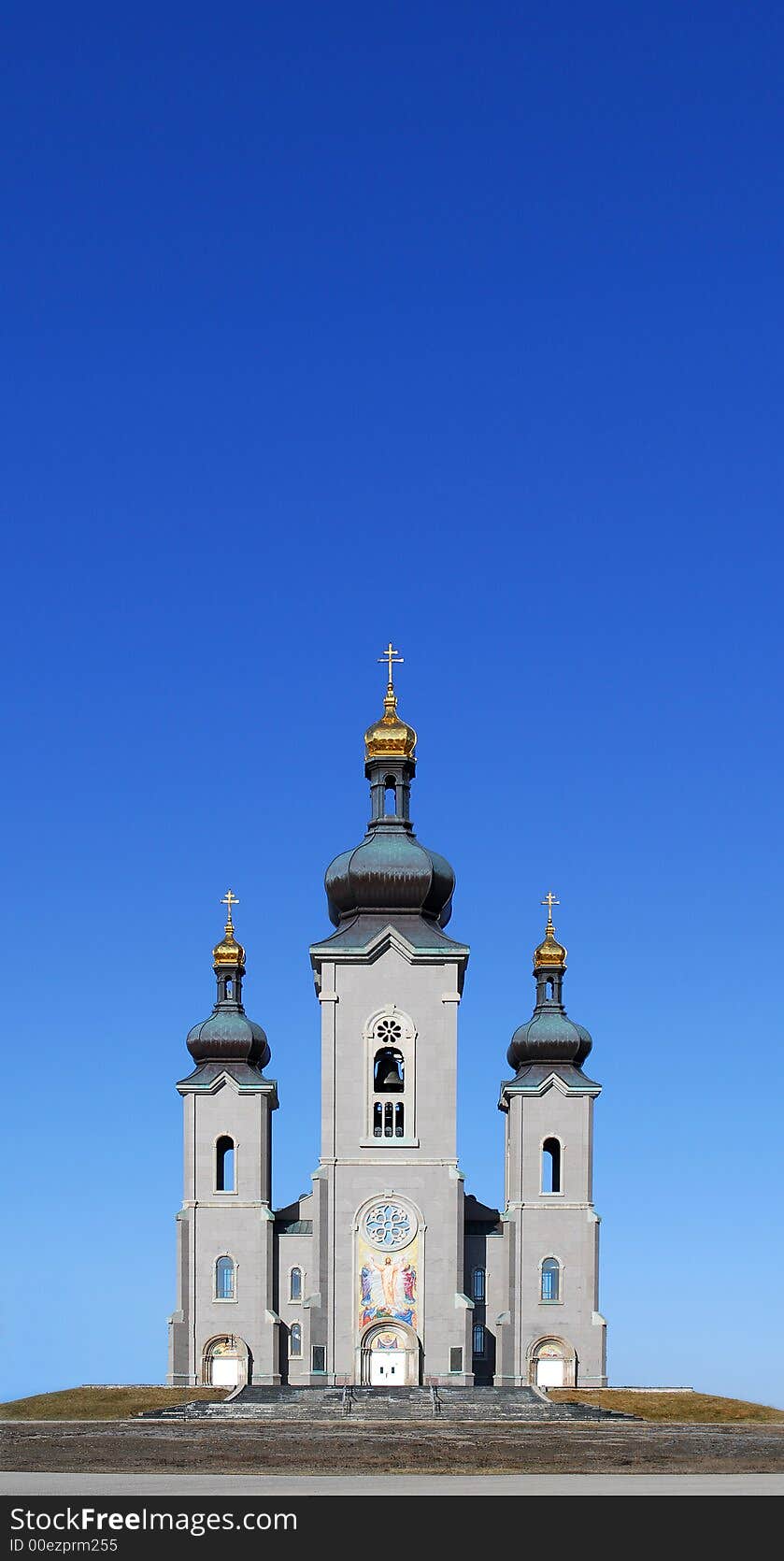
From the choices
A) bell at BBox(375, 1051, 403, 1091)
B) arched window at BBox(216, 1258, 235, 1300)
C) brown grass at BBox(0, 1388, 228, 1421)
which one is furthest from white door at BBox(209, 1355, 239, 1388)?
bell at BBox(375, 1051, 403, 1091)

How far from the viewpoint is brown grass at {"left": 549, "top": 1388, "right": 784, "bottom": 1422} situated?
51.3m

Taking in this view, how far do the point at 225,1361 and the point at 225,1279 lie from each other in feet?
8.47

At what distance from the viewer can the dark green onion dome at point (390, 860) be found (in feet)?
214

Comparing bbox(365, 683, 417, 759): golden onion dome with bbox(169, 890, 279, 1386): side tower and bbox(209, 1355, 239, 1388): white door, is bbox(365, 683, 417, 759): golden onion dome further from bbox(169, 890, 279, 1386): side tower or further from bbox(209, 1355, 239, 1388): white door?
bbox(209, 1355, 239, 1388): white door

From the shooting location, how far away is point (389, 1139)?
207ft

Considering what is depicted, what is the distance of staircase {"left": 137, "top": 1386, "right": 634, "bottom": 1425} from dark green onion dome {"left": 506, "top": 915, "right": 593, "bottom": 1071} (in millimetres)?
15108

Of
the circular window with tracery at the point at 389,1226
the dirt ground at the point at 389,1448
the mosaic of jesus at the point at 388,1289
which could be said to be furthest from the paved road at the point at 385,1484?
the circular window with tracery at the point at 389,1226

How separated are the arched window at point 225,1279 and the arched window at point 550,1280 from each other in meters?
9.92

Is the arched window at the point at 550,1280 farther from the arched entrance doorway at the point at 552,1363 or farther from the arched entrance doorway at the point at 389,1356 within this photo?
the arched entrance doorway at the point at 389,1356
